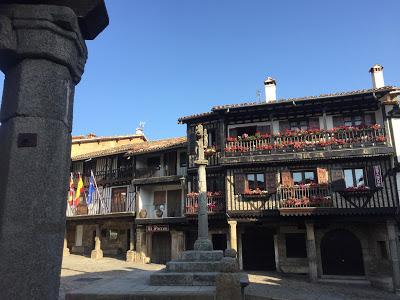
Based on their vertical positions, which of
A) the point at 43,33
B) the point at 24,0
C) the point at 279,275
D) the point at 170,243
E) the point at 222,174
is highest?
the point at 222,174

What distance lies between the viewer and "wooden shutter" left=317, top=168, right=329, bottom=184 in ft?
65.6

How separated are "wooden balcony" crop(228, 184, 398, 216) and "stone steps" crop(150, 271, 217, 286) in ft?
33.6

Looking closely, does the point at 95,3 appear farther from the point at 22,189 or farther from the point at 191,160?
the point at 191,160

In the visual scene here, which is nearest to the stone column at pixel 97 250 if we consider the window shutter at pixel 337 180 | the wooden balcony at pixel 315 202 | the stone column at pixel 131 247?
the stone column at pixel 131 247

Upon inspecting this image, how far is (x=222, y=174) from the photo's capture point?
75.6 ft

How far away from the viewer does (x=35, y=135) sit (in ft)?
9.65

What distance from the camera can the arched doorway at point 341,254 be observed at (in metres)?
20.3

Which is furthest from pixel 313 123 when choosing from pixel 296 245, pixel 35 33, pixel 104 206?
pixel 35 33

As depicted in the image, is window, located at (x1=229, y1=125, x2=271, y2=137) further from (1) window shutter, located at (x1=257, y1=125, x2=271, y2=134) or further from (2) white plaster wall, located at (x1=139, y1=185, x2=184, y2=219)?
(2) white plaster wall, located at (x1=139, y1=185, x2=184, y2=219)

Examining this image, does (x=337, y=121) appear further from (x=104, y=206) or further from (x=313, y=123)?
(x=104, y=206)

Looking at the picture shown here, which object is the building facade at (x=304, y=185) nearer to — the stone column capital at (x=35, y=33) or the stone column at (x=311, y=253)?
the stone column at (x=311, y=253)


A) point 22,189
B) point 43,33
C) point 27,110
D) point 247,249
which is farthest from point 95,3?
point 247,249

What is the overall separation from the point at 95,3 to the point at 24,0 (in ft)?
1.89

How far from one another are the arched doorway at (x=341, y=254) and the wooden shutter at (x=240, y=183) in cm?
550
